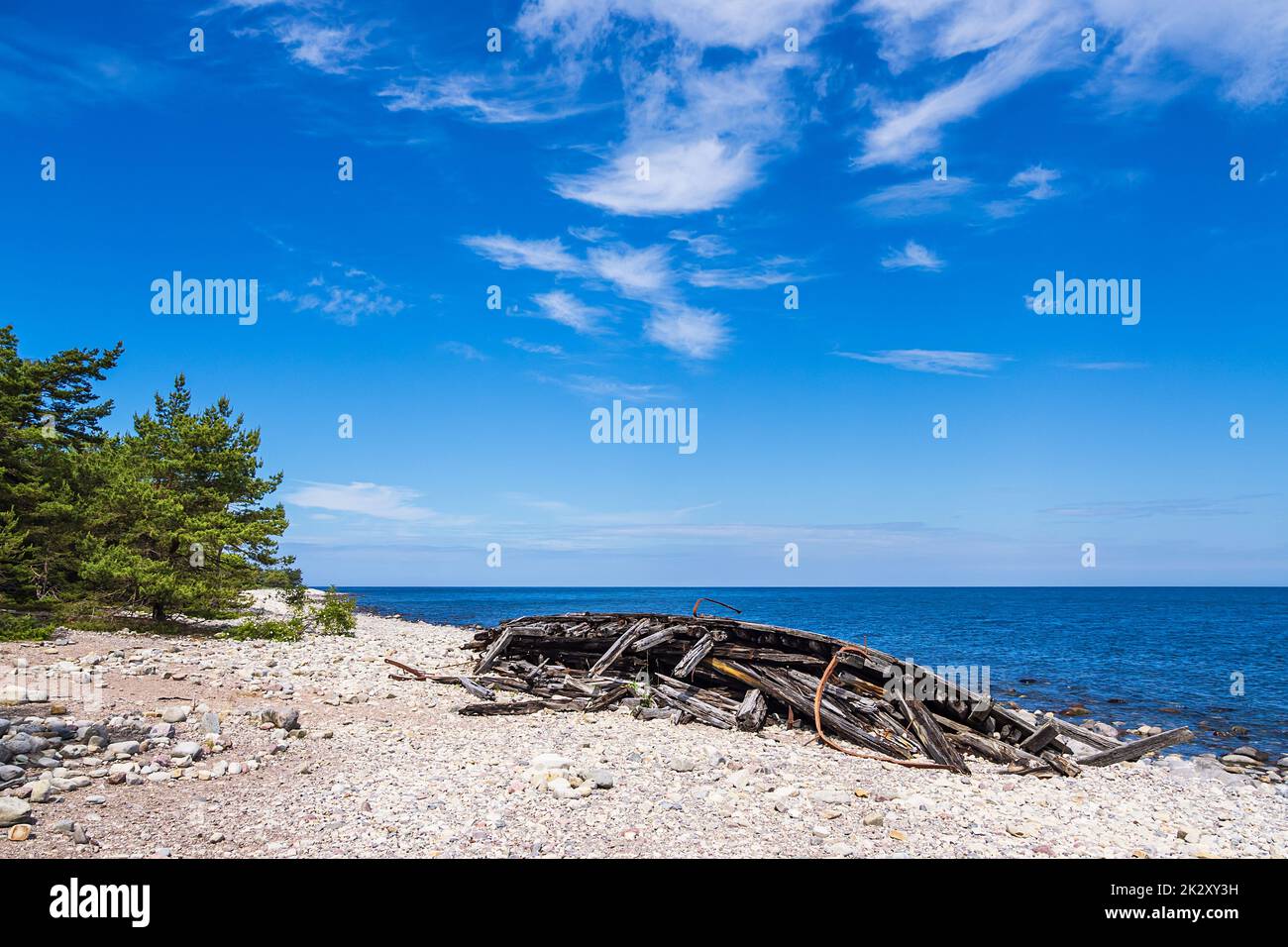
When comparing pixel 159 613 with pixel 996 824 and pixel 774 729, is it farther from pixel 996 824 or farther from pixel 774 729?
pixel 996 824

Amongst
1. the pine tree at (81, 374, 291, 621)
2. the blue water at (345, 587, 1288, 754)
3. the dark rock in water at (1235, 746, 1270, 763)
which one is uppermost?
the pine tree at (81, 374, 291, 621)

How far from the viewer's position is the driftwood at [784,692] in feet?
45.4

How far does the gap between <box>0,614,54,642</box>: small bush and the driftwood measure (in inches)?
418

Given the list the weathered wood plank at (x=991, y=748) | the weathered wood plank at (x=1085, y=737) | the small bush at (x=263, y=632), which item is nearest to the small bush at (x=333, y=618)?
the small bush at (x=263, y=632)

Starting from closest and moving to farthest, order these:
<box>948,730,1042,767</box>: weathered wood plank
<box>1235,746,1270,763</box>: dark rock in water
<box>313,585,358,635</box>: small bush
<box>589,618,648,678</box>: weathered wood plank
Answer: <box>948,730,1042,767</box>: weathered wood plank
<box>1235,746,1270,763</box>: dark rock in water
<box>589,618,648,678</box>: weathered wood plank
<box>313,585,358,635</box>: small bush

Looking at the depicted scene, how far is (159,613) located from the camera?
24.9 metres

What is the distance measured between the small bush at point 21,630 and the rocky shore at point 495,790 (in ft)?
16.3

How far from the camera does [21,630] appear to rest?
19.9 m

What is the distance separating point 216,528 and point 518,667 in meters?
12.9

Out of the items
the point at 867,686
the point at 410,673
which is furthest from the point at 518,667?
the point at 867,686

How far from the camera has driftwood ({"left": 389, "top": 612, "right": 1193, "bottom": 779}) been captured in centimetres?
1383

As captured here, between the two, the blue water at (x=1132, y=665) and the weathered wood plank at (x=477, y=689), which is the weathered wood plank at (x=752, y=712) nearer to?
the weathered wood plank at (x=477, y=689)

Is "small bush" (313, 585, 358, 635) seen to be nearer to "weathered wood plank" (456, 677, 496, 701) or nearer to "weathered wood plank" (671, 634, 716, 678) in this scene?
"weathered wood plank" (456, 677, 496, 701)

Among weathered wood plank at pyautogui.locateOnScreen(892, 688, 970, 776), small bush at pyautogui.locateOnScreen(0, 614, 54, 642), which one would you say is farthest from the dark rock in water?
small bush at pyautogui.locateOnScreen(0, 614, 54, 642)
